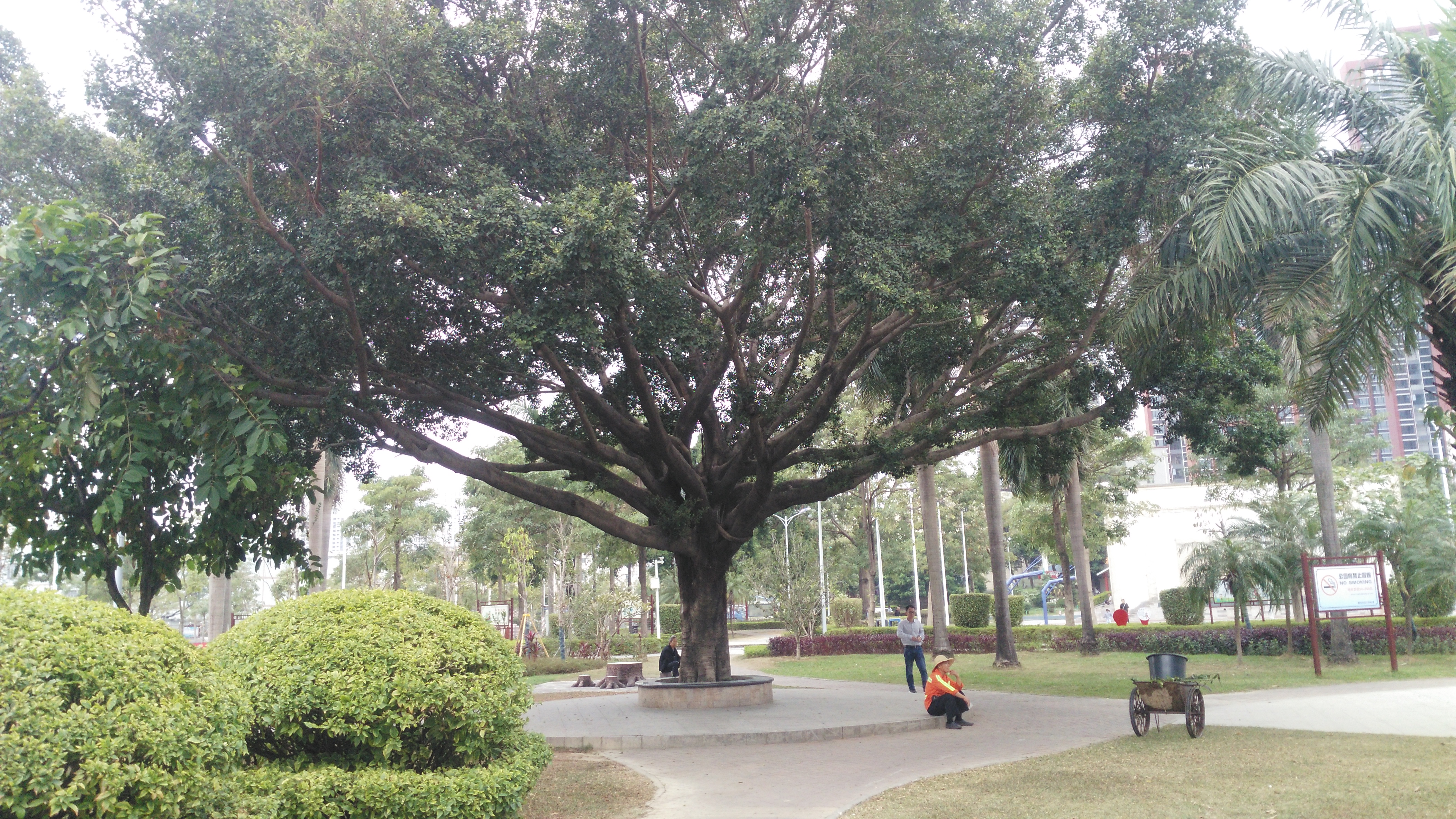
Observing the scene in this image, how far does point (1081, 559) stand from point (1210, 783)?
18594mm

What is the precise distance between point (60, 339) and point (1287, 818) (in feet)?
37.4

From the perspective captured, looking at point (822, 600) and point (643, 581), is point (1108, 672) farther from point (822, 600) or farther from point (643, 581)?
point (643, 581)

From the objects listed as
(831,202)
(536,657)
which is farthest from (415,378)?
(536,657)

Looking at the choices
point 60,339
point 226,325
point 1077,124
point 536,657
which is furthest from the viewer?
point 536,657

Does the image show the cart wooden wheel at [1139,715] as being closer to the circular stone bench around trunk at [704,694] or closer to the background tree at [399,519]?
the circular stone bench around trunk at [704,694]

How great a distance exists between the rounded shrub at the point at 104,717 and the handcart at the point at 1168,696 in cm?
922

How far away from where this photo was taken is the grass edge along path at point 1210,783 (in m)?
7.25

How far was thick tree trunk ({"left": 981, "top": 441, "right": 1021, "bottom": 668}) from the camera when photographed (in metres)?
23.0

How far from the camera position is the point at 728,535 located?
52.3 feet

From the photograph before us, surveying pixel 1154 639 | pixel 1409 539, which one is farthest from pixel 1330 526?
pixel 1154 639

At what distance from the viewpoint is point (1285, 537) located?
72.3 feet

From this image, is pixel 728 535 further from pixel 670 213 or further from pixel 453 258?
pixel 453 258

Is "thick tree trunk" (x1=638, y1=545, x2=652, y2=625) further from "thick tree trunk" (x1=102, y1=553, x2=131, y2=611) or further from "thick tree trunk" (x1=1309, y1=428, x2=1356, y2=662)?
"thick tree trunk" (x1=102, y1=553, x2=131, y2=611)

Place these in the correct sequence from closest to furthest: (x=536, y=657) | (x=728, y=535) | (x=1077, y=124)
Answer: (x=1077, y=124) → (x=728, y=535) → (x=536, y=657)
